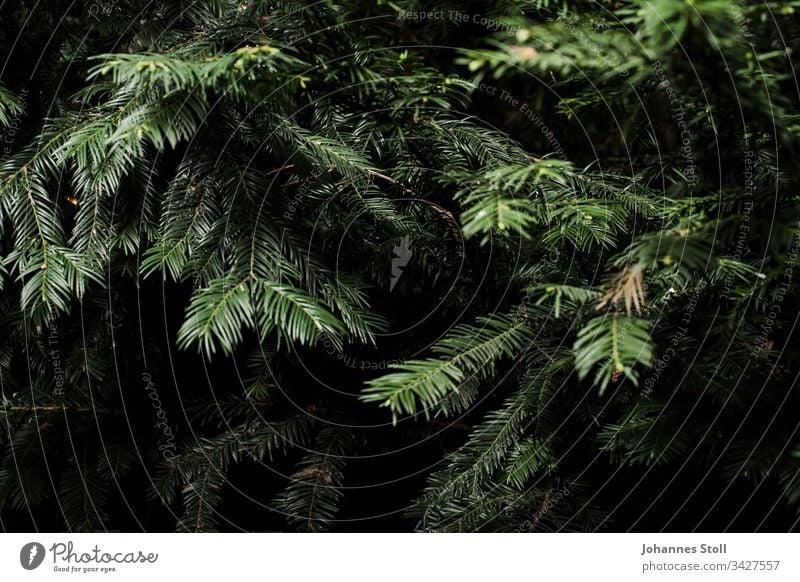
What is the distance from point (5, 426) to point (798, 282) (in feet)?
2.32

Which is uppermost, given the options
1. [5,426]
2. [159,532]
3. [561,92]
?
[561,92]

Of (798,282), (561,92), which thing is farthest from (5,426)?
(798,282)

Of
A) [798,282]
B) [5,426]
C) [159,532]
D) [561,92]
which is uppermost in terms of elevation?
[561,92]

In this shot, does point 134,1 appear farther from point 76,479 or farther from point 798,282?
point 798,282

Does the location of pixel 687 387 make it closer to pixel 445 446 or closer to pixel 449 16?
pixel 445 446

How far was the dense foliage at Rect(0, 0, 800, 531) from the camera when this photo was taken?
0.47 meters

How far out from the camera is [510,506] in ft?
1.88

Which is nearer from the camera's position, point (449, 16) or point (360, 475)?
point (449, 16)

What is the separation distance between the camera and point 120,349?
0.62 m

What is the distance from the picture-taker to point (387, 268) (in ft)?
2.01

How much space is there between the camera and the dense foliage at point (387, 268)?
466 mm
